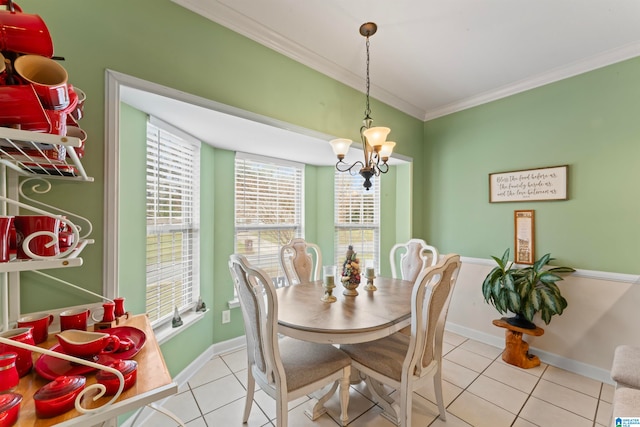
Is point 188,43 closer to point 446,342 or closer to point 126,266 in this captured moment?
point 126,266

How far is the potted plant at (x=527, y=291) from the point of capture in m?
Result: 2.23

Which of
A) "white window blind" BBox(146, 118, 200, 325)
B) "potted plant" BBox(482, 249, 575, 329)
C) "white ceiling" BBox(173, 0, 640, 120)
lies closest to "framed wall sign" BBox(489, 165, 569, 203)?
"potted plant" BBox(482, 249, 575, 329)

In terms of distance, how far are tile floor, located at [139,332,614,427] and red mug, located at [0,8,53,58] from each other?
211 cm

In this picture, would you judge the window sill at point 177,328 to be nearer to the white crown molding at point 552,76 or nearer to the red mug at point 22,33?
the red mug at point 22,33

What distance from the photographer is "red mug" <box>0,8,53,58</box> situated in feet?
2.31

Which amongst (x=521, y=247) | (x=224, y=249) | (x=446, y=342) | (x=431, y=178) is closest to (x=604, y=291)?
(x=521, y=247)

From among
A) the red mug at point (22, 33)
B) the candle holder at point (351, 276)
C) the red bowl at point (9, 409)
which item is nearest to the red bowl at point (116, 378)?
the red bowl at point (9, 409)

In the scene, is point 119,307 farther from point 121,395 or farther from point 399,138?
point 399,138

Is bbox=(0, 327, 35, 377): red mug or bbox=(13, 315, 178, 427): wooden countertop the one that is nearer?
bbox=(13, 315, 178, 427): wooden countertop

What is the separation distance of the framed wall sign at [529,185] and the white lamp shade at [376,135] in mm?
1808

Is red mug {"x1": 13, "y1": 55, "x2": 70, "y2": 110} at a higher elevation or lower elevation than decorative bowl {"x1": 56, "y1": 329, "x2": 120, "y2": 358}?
higher

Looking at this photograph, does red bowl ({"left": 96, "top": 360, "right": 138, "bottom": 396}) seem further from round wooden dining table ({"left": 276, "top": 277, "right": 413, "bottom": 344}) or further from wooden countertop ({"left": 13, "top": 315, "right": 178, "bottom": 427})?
round wooden dining table ({"left": 276, "top": 277, "right": 413, "bottom": 344})

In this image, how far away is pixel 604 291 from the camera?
2252mm

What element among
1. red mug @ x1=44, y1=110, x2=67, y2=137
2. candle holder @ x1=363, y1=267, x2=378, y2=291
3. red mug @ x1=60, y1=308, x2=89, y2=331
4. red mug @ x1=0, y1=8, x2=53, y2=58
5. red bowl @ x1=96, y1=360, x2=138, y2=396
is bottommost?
candle holder @ x1=363, y1=267, x2=378, y2=291
